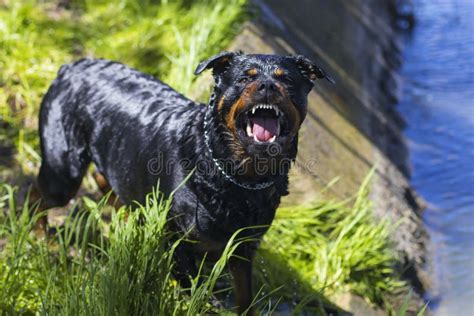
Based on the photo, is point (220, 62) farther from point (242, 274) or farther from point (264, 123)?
point (242, 274)

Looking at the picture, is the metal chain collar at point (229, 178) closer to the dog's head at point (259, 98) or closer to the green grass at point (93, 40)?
the dog's head at point (259, 98)

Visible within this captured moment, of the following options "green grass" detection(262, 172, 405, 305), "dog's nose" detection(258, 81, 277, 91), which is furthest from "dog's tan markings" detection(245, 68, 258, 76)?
"green grass" detection(262, 172, 405, 305)

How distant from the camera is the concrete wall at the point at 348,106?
5.74 m

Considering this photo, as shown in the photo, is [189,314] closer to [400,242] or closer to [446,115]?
[400,242]

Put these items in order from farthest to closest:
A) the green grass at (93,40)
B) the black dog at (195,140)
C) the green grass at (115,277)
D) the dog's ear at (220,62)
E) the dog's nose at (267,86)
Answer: the green grass at (93,40), the dog's ear at (220,62), the black dog at (195,140), the dog's nose at (267,86), the green grass at (115,277)

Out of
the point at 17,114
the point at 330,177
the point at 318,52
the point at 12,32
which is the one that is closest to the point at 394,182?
the point at 330,177

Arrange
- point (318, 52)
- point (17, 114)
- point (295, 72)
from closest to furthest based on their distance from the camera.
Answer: point (295, 72)
point (17, 114)
point (318, 52)

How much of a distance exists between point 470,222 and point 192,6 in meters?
3.08

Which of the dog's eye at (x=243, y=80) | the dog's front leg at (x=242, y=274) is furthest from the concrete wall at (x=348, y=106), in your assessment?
the dog's eye at (x=243, y=80)

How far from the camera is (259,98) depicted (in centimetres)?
363

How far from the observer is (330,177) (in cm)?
577

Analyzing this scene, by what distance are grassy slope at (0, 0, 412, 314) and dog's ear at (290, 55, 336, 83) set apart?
95cm

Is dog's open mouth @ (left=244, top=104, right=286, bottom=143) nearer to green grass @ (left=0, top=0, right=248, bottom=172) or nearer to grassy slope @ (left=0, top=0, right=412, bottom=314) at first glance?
grassy slope @ (left=0, top=0, right=412, bottom=314)

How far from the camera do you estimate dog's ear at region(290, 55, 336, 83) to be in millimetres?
3923
